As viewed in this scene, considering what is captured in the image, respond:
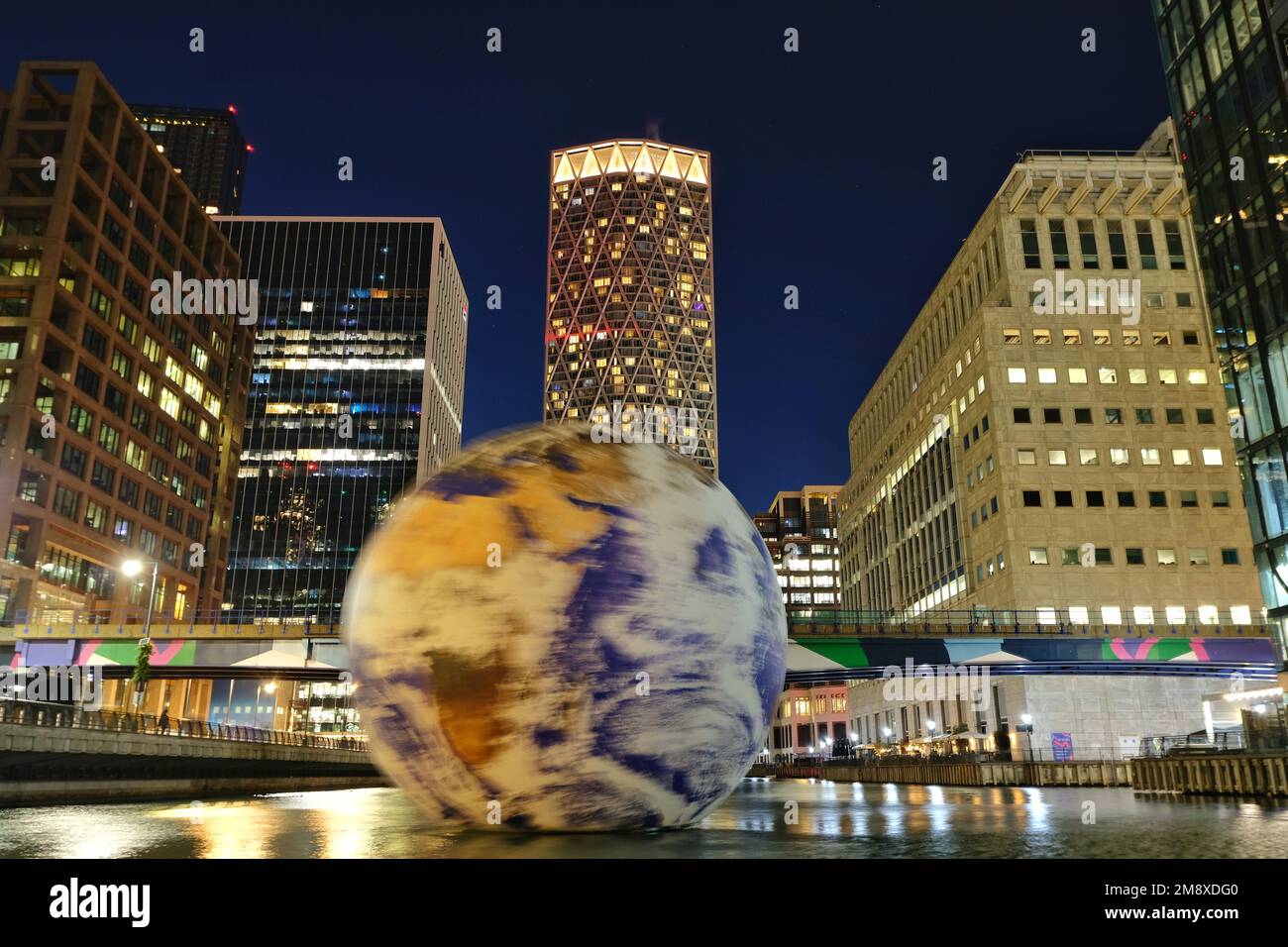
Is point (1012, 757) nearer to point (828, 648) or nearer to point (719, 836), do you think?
point (828, 648)

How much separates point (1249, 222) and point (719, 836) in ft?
129

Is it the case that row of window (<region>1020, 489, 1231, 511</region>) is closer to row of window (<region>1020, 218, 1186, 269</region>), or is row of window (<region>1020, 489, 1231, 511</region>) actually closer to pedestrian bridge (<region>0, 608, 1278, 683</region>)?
row of window (<region>1020, 218, 1186, 269</region>)

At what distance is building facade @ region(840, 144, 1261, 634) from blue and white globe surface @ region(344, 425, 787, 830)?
56436mm

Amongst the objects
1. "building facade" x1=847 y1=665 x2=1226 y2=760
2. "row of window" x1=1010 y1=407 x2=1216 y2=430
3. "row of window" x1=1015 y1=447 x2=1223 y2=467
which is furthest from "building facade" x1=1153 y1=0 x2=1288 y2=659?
"row of window" x1=1010 y1=407 x2=1216 y2=430

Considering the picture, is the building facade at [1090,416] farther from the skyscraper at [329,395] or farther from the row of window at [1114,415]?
the skyscraper at [329,395]

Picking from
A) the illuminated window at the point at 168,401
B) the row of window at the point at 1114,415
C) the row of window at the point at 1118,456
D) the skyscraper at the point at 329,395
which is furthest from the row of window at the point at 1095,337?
the skyscraper at the point at 329,395

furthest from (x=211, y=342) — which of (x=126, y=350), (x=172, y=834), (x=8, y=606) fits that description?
(x=172, y=834)

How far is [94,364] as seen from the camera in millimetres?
74562

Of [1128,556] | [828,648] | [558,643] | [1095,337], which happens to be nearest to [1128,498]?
[1128,556]

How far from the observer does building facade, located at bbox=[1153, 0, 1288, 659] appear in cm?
3503

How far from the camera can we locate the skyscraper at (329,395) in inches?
5719

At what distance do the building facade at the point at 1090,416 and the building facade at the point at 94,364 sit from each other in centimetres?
6305
